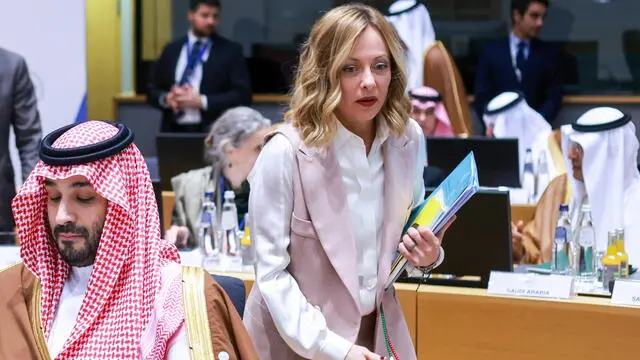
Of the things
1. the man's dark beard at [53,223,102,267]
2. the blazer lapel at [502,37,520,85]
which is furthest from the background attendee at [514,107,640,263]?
the blazer lapel at [502,37,520,85]

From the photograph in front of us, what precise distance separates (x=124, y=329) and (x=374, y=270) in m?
0.57

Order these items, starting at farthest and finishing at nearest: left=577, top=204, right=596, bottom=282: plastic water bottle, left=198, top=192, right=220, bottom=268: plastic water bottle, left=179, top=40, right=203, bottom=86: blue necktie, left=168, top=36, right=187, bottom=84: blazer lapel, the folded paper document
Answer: left=168, top=36, right=187, bottom=84: blazer lapel, left=179, top=40, right=203, bottom=86: blue necktie, left=198, top=192, right=220, bottom=268: plastic water bottle, left=577, top=204, right=596, bottom=282: plastic water bottle, the folded paper document

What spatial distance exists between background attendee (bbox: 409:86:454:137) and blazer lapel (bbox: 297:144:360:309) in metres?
4.42

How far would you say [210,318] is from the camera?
2.23m

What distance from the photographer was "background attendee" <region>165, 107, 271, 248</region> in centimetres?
467

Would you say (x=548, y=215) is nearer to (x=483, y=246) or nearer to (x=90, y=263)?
(x=483, y=246)

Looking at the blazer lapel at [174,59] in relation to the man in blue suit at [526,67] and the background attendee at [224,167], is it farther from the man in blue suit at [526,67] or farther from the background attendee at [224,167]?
the background attendee at [224,167]

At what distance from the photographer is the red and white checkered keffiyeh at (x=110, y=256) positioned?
225cm

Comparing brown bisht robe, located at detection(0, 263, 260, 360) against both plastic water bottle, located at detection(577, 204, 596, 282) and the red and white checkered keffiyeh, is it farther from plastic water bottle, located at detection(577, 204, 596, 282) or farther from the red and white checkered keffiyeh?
plastic water bottle, located at detection(577, 204, 596, 282)

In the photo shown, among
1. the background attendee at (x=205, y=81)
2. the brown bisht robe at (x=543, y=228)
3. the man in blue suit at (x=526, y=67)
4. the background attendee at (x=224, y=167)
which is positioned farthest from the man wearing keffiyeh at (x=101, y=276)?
the man in blue suit at (x=526, y=67)

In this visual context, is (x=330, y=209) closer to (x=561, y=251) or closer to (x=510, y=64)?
(x=561, y=251)

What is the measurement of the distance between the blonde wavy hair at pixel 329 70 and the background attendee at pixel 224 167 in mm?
2238

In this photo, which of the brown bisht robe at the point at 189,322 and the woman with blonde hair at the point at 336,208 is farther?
the woman with blonde hair at the point at 336,208

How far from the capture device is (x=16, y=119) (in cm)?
518
